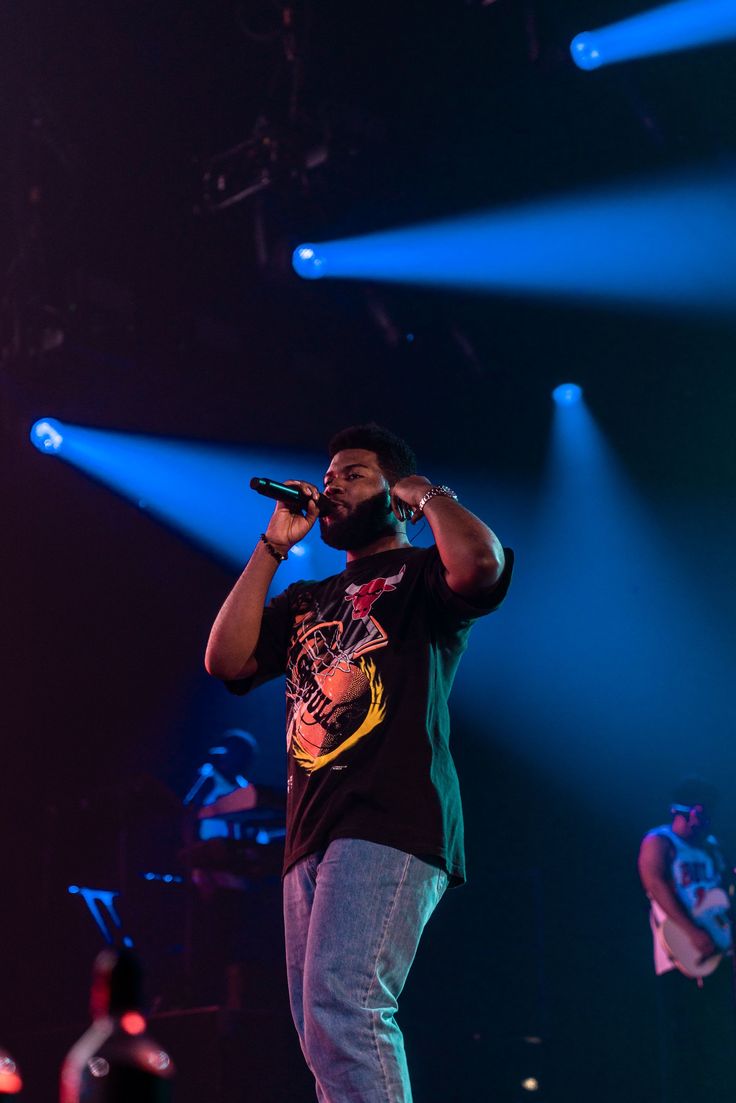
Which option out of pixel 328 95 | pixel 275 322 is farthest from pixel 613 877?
pixel 328 95

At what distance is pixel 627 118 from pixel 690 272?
1.38 metres

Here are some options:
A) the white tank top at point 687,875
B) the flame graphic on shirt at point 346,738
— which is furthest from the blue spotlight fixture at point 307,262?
the flame graphic on shirt at point 346,738

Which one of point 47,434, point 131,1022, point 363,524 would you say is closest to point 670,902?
point 363,524

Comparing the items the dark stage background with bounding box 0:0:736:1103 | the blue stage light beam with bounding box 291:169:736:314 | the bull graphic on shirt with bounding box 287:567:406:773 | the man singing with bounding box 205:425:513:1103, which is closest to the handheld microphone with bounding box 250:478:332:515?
the man singing with bounding box 205:425:513:1103

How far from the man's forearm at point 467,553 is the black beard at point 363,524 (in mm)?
395

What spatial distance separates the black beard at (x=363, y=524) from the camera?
121 inches

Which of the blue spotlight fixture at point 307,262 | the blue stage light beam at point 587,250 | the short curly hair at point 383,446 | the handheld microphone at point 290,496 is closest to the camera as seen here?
the handheld microphone at point 290,496

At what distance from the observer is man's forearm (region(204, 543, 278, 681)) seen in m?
3.01

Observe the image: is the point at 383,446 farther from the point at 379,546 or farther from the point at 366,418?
the point at 366,418

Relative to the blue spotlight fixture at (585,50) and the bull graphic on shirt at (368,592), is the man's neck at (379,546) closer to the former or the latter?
the bull graphic on shirt at (368,592)

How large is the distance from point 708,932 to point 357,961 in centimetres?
453

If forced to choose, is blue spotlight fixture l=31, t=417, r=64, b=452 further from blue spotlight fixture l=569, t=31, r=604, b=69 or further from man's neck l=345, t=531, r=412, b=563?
man's neck l=345, t=531, r=412, b=563

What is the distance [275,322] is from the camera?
7598 mm

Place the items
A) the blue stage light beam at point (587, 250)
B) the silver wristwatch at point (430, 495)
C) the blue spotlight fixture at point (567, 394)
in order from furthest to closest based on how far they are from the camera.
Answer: the blue spotlight fixture at point (567, 394), the blue stage light beam at point (587, 250), the silver wristwatch at point (430, 495)
